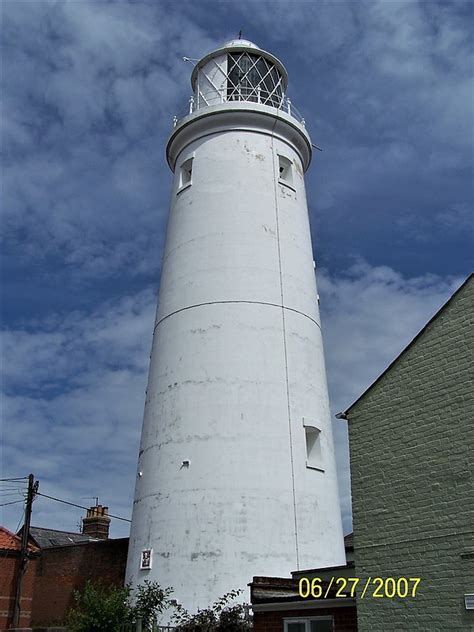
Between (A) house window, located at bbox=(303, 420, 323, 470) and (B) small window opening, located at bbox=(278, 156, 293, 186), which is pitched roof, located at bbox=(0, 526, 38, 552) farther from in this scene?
(B) small window opening, located at bbox=(278, 156, 293, 186)

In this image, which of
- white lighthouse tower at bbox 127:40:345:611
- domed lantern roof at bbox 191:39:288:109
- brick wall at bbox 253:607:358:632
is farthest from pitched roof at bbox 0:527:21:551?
domed lantern roof at bbox 191:39:288:109

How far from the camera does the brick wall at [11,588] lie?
883 inches

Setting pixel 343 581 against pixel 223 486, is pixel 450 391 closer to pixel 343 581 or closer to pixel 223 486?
pixel 343 581

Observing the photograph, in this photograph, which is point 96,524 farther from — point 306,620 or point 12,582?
point 306,620

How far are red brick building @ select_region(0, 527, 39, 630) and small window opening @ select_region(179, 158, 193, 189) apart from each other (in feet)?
43.8

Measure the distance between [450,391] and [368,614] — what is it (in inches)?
135

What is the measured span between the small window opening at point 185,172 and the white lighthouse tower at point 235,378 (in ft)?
0.12

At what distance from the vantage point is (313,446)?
54.2 ft

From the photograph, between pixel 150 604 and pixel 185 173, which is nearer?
pixel 150 604

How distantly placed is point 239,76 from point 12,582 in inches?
710

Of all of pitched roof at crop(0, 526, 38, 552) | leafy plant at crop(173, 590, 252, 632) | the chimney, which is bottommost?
leafy plant at crop(173, 590, 252, 632)

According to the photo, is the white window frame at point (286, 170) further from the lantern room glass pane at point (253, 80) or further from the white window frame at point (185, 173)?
the white window frame at point (185, 173)

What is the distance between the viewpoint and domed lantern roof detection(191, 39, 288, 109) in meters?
21.0

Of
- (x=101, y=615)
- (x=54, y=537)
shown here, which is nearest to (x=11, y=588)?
(x=54, y=537)
